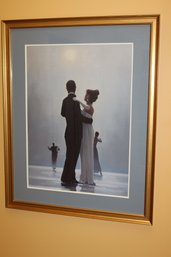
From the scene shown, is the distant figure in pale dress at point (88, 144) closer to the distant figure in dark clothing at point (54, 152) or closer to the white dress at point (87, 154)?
the white dress at point (87, 154)

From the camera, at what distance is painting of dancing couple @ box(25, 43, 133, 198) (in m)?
1.17

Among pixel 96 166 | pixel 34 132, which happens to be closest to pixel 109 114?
pixel 96 166

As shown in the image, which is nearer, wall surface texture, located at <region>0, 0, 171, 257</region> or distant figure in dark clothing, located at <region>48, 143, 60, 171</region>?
wall surface texture, located at <region>0, 0, 171, 257</region>

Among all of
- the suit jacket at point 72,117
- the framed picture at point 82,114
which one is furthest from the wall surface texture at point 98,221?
the suit jacket at point 72,117

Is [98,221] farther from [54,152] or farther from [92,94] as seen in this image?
[92,94]

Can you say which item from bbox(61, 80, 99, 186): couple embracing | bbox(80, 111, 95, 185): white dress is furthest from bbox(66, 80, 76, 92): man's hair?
bbox(80, 111, 95, 185): white dress

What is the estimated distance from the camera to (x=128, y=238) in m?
1.23

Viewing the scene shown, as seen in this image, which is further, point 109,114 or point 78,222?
point 78,222

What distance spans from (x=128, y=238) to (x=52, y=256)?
0.37 meters

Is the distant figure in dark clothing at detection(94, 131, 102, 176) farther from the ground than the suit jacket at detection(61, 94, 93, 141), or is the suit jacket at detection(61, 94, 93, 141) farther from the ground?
the suit jacket at detection(61, 94, 93, 141)

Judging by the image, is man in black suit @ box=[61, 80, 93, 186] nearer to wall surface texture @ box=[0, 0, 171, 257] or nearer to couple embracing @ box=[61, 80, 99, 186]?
couple embracing @ box=[61, 80, 99, 186]

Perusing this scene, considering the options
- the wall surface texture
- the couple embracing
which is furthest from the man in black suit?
the wall surface texture

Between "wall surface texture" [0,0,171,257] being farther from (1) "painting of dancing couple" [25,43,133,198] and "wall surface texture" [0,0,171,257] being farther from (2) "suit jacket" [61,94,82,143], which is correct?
(2) "suit jacket" [61,94,82,143]

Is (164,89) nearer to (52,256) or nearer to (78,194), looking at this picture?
(78,194)
